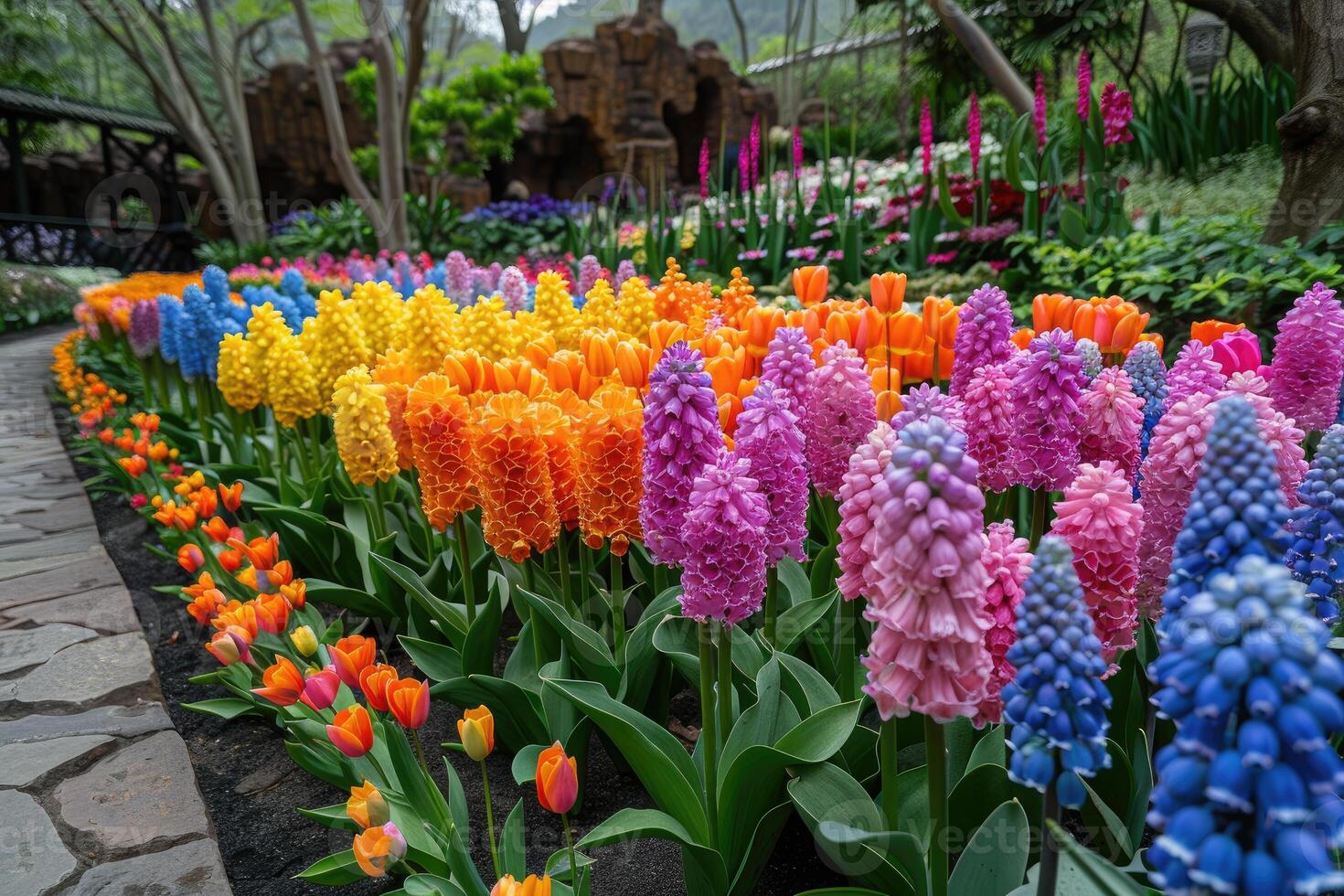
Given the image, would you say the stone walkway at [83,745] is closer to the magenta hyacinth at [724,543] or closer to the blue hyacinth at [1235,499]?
the magenta hyacinth at [724,543]

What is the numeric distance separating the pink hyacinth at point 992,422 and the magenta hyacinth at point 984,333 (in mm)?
266

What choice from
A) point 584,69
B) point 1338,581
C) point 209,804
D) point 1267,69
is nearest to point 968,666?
point 1338,581

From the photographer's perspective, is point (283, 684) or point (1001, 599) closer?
point (1001, 599)

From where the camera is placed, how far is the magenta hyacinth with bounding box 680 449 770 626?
1.26m

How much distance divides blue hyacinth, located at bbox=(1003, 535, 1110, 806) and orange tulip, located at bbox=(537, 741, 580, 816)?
0.57 metres

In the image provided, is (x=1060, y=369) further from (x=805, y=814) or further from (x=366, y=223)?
(x=366, y=223)

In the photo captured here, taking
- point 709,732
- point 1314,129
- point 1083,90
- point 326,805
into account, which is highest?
point 1083,90

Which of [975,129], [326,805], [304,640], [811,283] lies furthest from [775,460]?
[975,129]

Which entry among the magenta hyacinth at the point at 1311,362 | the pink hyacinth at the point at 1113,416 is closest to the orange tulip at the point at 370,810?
the pink hyacinth at the point at 1113,416

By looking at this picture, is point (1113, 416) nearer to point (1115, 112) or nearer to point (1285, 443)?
point (1285, 443)

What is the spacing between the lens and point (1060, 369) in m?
1.46

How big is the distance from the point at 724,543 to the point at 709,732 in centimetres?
37

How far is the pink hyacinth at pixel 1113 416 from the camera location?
1.52 m

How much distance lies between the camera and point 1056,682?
86 centimetres
